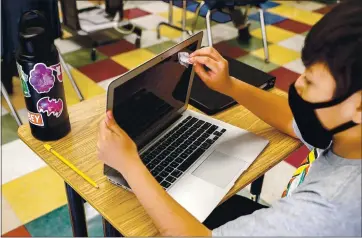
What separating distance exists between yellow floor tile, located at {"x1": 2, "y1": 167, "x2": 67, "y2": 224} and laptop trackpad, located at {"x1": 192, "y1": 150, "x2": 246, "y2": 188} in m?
1.02

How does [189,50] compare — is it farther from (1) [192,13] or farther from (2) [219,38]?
(1) [192,13]

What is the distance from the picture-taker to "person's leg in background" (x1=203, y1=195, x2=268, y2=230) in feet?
4.08

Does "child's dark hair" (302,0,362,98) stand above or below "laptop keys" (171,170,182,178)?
above

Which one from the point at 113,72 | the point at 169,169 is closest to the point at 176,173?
the point at 169,169

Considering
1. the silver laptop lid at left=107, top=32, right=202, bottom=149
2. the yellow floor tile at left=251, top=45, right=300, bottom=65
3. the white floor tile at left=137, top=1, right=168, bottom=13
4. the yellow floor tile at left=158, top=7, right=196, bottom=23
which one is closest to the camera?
the silver laptop lid at left=107, top=32, right=202, bottom=149

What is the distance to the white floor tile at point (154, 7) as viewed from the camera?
157 inches

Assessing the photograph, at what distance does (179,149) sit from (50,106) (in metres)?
0.34

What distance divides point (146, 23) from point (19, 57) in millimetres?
2773

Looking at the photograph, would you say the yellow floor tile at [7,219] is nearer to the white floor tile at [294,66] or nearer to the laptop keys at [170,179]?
the laptop keys at [170,179]

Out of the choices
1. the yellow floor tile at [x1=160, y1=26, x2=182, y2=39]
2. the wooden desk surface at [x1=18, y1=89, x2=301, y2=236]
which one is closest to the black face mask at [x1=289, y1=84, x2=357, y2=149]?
the wooden desk surface at [x1=18, y1=89, x2=301, y2=236]

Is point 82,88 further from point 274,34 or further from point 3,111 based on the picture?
point 274,34

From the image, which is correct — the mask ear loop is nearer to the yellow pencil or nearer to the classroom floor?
the classroom floor

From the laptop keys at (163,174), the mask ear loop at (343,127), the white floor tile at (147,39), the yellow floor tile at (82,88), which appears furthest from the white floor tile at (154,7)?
the mask ear loop at (343,127)

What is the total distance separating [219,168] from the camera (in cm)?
103
